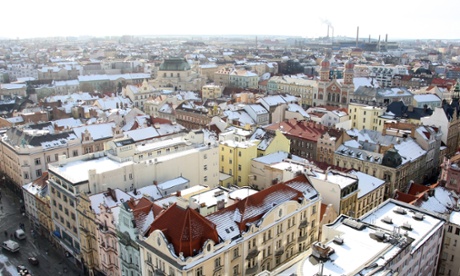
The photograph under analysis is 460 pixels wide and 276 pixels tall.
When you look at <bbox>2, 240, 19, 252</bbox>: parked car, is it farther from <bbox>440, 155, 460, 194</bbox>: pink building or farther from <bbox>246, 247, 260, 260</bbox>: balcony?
<bbox>440, 155, 460, 194</bbox>: pink building

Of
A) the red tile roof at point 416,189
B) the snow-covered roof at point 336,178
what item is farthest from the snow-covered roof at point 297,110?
the snow-covered roof at point 336,178

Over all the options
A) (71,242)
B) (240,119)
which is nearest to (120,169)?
(71,242)

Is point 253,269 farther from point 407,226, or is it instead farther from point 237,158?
point 237,158

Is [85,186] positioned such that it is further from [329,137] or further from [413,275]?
[329,137]

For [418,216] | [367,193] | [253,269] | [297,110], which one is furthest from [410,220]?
[297,110]

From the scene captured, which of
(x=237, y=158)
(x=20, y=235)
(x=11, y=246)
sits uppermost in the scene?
(x=237, y=158)

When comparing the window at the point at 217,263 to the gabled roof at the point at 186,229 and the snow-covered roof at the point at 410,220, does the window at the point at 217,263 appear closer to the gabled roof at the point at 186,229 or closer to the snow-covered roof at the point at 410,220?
the gabled roof at the point at 186,229
